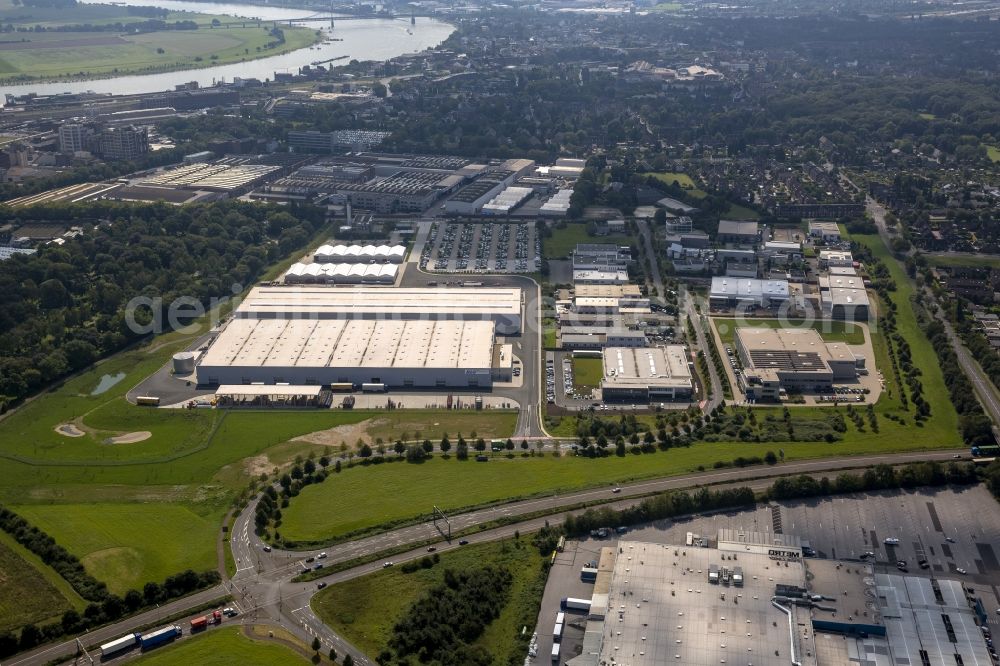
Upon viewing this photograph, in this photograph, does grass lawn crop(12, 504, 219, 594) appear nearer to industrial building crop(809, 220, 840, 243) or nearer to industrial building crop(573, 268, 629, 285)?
industrial building crop(573, 268, 629, 285)

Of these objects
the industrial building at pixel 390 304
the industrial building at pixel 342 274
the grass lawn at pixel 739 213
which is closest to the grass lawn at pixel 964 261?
the grass lawn at pixel 739 213

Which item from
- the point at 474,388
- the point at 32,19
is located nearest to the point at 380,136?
the point at 474,388

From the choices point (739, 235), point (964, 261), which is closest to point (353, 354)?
point (739, 235)

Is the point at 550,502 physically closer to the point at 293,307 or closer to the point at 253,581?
the point at 253,581

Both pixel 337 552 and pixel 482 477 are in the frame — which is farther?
pixel 482 477

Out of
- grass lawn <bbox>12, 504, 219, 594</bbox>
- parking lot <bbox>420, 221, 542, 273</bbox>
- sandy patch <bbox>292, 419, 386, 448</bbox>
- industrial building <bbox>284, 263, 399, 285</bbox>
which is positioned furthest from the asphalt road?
grass lawn <bbox>12, 504, 219, 594</bbox>

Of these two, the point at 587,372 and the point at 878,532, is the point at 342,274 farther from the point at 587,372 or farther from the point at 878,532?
the point at 878,532

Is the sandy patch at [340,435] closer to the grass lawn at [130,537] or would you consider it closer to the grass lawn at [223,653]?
the grass lawn at [130,537]
